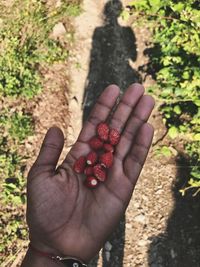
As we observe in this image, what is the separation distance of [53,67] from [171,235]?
9.08 feet

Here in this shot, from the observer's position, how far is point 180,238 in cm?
478

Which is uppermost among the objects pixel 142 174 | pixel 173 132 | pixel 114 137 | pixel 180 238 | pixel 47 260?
pixel 114 137

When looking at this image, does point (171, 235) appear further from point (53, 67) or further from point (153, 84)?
point (53, 67)

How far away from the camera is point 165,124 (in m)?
5.66

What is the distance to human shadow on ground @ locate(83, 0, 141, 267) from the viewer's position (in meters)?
6.02

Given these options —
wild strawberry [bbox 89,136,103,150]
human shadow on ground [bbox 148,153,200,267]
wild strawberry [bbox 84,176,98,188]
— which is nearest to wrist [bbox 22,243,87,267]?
wild strawberry [bbox 84,176,98,188]

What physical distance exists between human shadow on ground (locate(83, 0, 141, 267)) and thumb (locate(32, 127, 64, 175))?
2344mm

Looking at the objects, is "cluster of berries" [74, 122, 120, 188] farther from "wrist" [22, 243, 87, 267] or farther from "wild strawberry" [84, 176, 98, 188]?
"wrist" [22, 243, 87, 267]

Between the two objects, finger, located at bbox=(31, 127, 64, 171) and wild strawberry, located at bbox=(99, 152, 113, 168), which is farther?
wild strawberry, located at bbox=(99, 152, 113, 168)

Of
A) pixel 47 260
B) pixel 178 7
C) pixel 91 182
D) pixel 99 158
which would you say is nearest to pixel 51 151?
pixel 91 182

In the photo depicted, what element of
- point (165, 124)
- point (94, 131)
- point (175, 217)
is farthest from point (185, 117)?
point (94, 131)

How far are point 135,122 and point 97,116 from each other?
1.08 ft

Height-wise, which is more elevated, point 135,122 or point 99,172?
point 135,122

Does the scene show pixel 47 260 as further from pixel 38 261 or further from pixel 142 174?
pixel 142 174
